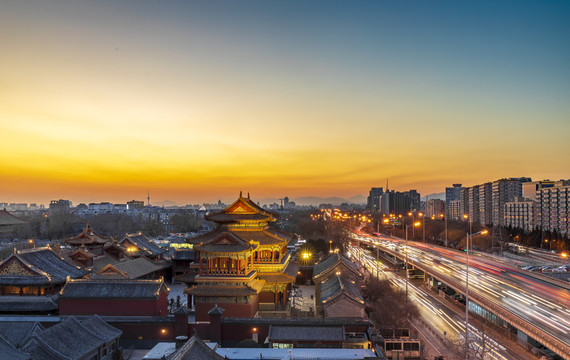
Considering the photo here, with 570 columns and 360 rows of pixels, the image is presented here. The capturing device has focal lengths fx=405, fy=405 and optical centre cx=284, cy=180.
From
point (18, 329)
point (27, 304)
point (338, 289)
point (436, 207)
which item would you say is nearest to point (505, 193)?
point (436, 207)

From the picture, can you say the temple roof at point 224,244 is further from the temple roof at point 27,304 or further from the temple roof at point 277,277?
the temple roof at point 27,304

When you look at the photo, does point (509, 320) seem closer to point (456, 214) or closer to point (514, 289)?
point (514, 289)

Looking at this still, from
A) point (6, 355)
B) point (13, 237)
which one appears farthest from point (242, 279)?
point (13, 237)

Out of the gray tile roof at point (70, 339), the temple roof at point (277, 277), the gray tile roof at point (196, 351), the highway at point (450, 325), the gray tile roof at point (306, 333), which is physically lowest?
the highway at point (450, 325)

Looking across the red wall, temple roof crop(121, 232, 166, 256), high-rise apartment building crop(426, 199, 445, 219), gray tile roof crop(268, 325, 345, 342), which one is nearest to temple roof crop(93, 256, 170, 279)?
temple roof crop(121, 232, 166, 256)

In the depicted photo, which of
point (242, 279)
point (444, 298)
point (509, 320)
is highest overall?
point (242, 279)

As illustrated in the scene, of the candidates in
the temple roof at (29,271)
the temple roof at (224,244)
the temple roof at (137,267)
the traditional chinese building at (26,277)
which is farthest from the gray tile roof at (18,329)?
the temple roof at (137,267)
